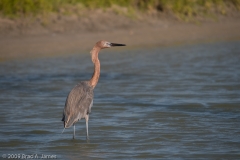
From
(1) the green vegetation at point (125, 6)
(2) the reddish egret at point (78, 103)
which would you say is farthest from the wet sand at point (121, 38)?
(2) the reddish egret at point (78, 103)

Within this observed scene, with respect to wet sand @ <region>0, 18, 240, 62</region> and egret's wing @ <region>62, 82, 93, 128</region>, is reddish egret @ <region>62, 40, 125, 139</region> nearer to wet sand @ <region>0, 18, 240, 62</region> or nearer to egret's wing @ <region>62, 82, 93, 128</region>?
egret's wing @ <region>62, 82, 93, 128</region>

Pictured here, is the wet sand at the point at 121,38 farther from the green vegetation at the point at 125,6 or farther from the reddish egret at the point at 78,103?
the reddish egret at the point at 78,103

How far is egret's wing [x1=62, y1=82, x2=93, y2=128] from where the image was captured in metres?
7.29

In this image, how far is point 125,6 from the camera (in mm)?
18125

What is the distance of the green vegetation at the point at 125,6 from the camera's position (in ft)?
52.6

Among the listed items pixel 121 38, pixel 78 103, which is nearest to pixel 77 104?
pixel 78 103

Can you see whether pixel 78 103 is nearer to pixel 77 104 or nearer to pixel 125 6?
pixel 77 104

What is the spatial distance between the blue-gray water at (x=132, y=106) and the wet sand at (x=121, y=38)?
481 millimetres

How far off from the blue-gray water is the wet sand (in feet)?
1.58

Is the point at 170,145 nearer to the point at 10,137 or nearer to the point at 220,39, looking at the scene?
the point at 10,137

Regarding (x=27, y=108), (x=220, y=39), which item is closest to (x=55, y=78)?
(x=27, y=108)

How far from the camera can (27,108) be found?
30.6 ft

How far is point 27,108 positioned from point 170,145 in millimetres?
3319

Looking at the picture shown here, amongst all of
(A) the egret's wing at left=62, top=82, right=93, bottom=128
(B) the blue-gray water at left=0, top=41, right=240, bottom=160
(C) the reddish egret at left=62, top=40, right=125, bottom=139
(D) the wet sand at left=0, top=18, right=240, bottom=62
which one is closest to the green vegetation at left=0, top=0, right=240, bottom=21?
(D) the wet sand at left=0, top=18, right=240, bottom=62
